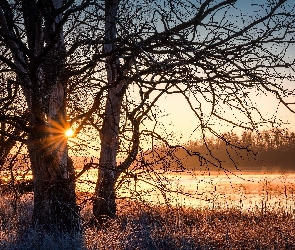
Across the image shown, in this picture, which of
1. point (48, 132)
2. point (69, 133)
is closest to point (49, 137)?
point (48, 132)

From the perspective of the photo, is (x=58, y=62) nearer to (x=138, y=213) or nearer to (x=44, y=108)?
(x=44, y=108)

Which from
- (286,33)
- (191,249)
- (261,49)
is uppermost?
(286,33)

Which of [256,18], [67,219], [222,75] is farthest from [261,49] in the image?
[67,219]

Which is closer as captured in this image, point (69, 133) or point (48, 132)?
point (48, 132)

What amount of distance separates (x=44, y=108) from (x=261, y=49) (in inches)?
137

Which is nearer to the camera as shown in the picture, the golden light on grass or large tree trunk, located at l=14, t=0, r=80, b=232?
large tree trunk, located at l=14, t=0, r=80, b=232

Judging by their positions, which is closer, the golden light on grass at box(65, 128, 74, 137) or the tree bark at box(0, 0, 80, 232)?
the tree bark at box(0, 0, 80, 232)

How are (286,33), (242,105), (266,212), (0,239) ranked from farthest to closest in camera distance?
1. (266,212)
2. (286,33)
3. (0,239)
4. (242,105)

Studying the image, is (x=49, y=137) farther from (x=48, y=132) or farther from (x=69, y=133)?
(x=69, y=133)

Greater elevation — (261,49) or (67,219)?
(261,49)

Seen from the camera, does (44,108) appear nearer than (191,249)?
No

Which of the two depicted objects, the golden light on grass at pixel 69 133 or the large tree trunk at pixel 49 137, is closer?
the large tree trunk at pixel 49 137

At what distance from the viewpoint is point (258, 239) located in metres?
6.99

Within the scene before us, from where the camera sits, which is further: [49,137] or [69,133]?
[69,133]
